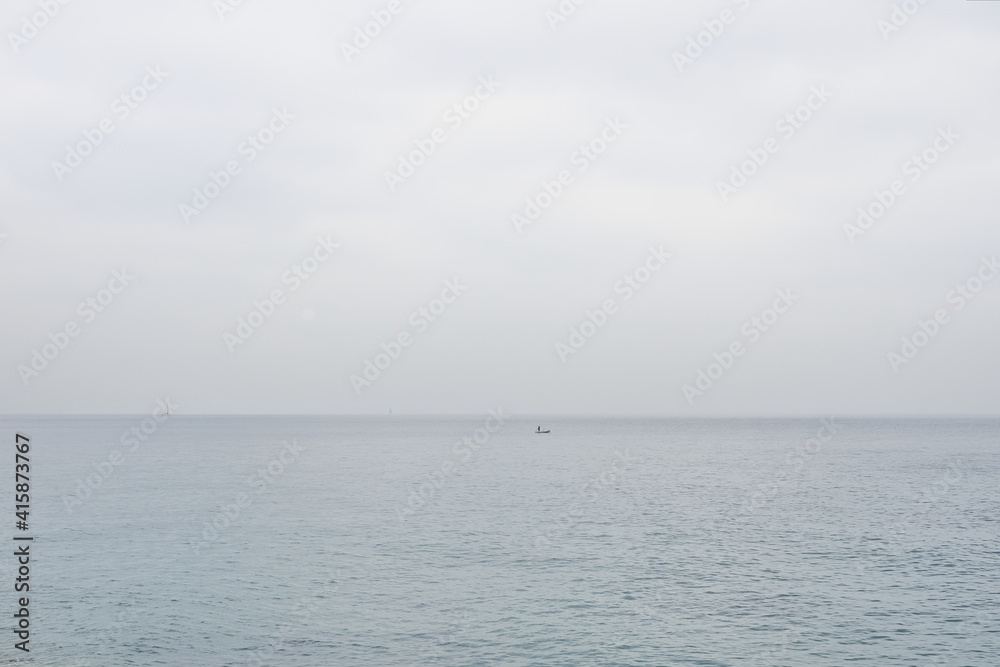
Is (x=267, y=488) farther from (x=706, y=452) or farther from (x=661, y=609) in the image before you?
(x=706, y=452)

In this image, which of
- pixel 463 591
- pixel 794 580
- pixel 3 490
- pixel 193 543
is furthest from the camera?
pixel 3 490

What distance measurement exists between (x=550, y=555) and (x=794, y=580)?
54.3ft

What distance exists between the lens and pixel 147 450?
18062 centimetres

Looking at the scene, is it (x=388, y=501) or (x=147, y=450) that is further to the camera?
(x=147, y=450)

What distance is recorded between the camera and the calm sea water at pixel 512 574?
110 feet

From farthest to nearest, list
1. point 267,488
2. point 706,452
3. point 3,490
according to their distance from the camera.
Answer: point 706,452 < point 267,488 < point 3,490

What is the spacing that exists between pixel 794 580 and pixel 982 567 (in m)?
13.5

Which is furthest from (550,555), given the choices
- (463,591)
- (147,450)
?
(147,450)

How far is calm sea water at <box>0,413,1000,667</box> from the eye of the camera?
33500 mm

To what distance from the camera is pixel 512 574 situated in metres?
46.7

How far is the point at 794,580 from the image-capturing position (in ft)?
148

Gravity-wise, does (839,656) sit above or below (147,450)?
below

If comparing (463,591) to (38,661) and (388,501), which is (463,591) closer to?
(38,661)

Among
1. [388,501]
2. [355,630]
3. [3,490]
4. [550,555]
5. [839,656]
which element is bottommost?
[839,656]
